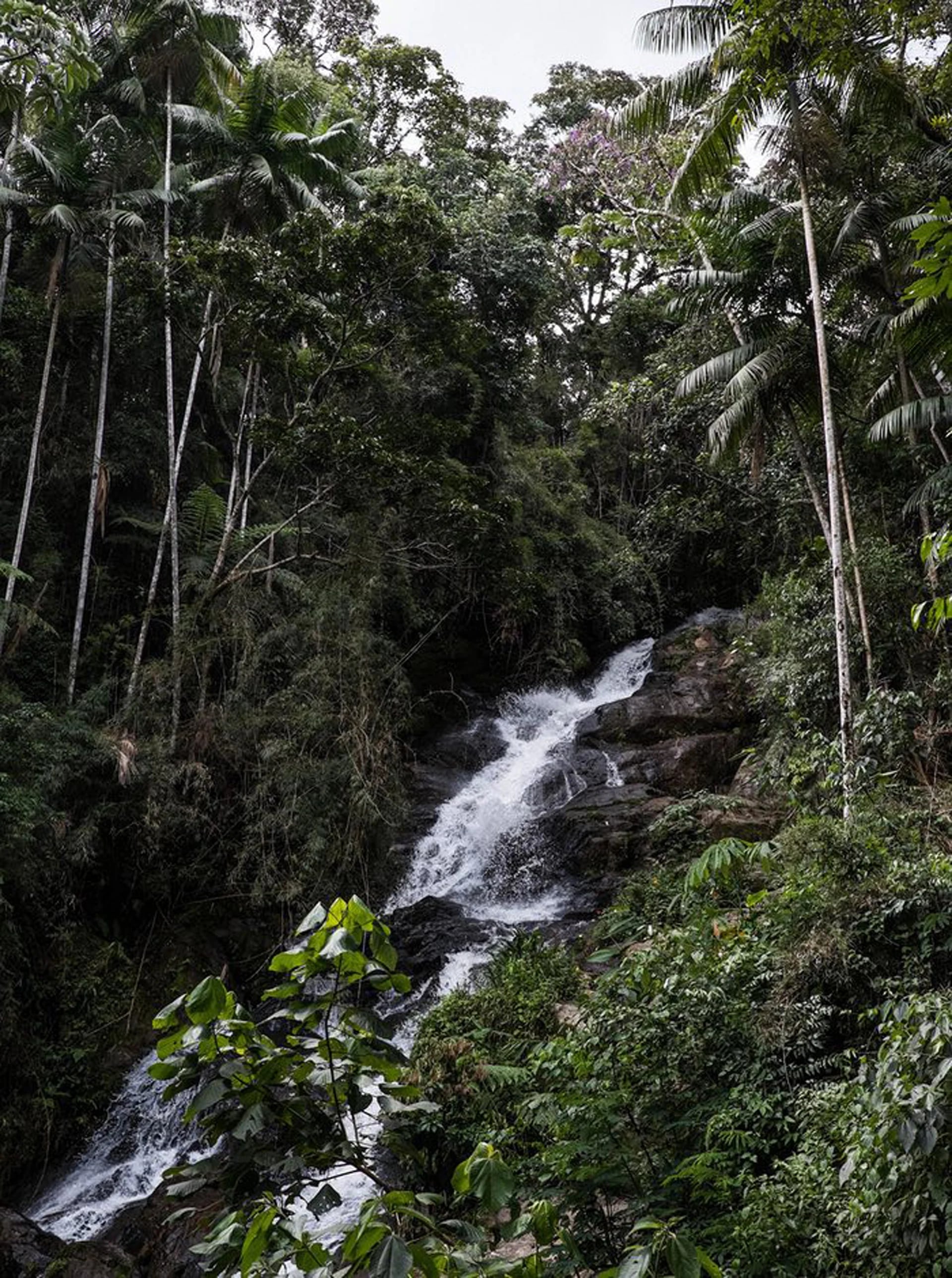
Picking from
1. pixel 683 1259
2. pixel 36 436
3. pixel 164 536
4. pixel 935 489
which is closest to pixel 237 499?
pixel 164 536

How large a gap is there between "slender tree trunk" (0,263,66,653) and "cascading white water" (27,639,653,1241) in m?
5.41

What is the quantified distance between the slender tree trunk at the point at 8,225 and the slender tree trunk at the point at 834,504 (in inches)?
365

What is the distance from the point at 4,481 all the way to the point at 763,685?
433 inches

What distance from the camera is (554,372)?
2262 centimetres

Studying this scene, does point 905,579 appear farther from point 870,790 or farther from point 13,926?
point 13,926

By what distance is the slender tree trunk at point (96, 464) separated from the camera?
36.8ft

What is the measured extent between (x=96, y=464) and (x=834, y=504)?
9183 mm

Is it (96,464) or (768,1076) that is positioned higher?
(96,464)

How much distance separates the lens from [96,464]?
1192 cm

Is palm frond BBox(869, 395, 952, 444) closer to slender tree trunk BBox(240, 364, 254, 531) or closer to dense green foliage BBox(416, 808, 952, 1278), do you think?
dense green foliage BBox(416, 808, 952, 1278)

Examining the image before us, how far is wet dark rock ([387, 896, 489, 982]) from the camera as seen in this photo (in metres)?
9.66

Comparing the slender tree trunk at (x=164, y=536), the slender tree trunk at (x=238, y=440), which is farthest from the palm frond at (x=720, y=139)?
the slender tree trunk at (x=164, y=536)

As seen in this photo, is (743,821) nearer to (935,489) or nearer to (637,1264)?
(935,489)

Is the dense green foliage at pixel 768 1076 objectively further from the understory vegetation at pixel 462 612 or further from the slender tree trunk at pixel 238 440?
the slender tree trunk at pixel 238 440
